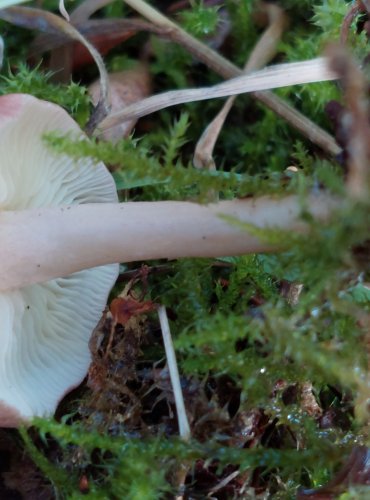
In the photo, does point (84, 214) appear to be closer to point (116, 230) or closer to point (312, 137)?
point (116, 230)

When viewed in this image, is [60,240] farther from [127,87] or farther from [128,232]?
[127,87]

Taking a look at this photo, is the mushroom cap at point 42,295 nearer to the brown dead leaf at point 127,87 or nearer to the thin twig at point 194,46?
the brown dead leaf at point 127,87

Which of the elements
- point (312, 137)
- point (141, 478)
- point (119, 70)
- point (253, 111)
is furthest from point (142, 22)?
point (141, 478)

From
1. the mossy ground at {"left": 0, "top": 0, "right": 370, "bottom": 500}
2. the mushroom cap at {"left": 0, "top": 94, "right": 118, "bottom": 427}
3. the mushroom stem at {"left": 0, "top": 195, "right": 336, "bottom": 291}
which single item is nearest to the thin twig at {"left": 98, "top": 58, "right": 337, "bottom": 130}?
the mossy ground at {"left": 0, "top": 0, "right": 370, "bottom": 500}

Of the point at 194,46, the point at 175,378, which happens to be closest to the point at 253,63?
the point at 194,46

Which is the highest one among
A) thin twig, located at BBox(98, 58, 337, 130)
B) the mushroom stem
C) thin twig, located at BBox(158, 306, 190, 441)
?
thin twig, located at BBox(98, 58, 337, 130)

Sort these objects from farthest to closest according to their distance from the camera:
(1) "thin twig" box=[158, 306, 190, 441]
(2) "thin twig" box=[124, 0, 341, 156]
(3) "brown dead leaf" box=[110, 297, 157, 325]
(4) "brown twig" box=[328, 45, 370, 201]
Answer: (2) "thin twig" box=[124, 0, 341, 156], (3) "brown dead leaf" box=[110, 297, 157, 325], (1) "thin twig" box=[158, 306, 190, 441], (4) "brown twig" box=[328, 45, 370, 201]

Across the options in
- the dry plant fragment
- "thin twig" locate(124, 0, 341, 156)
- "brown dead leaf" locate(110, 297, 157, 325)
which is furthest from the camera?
"thin twig" locate(124, 0, 341, 156)

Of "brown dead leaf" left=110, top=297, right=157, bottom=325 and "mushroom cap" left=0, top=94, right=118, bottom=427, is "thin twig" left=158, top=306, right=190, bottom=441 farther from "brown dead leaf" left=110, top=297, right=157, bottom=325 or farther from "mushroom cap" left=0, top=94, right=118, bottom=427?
"mushroom cap" left=0, top=94, right=118, bottom=427
